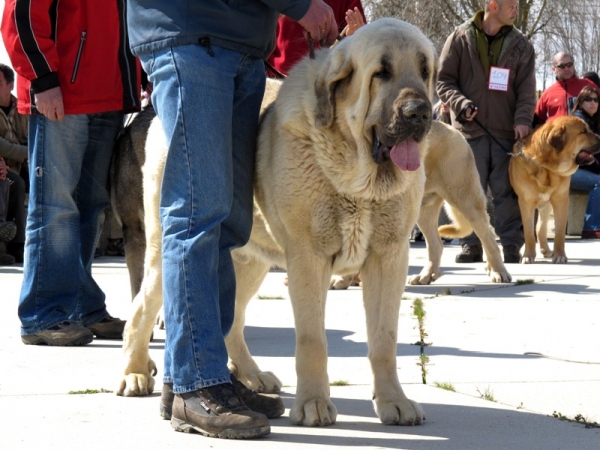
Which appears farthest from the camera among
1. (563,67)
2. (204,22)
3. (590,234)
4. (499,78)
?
(563,67)

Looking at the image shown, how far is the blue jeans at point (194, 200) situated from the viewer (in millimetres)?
3025

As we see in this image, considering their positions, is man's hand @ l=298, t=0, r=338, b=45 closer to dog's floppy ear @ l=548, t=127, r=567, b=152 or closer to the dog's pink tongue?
the dog's pink tongue

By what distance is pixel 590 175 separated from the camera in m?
12.2

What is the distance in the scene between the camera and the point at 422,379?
3885 millimetres

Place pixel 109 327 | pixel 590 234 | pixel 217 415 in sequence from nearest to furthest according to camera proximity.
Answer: pixel 217 415 < pixel 109 327 < pixel 590 234

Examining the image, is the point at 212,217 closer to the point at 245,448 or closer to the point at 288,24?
the point at 245,448

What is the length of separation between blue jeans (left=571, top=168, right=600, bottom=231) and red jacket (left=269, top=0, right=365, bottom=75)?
722 centimetres

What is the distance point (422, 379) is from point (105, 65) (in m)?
2.42

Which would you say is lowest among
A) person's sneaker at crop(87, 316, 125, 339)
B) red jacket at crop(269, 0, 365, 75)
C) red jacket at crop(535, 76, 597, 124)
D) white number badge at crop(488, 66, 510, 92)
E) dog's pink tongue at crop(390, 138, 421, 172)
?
person's sneaker at crop(87, 316, 125, 339)

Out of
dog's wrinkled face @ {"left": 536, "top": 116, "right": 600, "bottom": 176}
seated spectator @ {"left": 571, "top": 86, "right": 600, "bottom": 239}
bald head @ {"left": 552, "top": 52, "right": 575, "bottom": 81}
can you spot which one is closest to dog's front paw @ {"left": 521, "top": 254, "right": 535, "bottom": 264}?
dog's wrinkled face @ {"left": 536, "top": 116, "right": 600, "bottom": 176}

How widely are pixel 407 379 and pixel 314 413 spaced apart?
0.89 metres

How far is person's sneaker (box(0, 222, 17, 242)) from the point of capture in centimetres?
891

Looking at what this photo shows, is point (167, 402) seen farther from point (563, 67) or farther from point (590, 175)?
point (563, 67)

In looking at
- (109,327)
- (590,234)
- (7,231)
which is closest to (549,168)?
(590,234)
